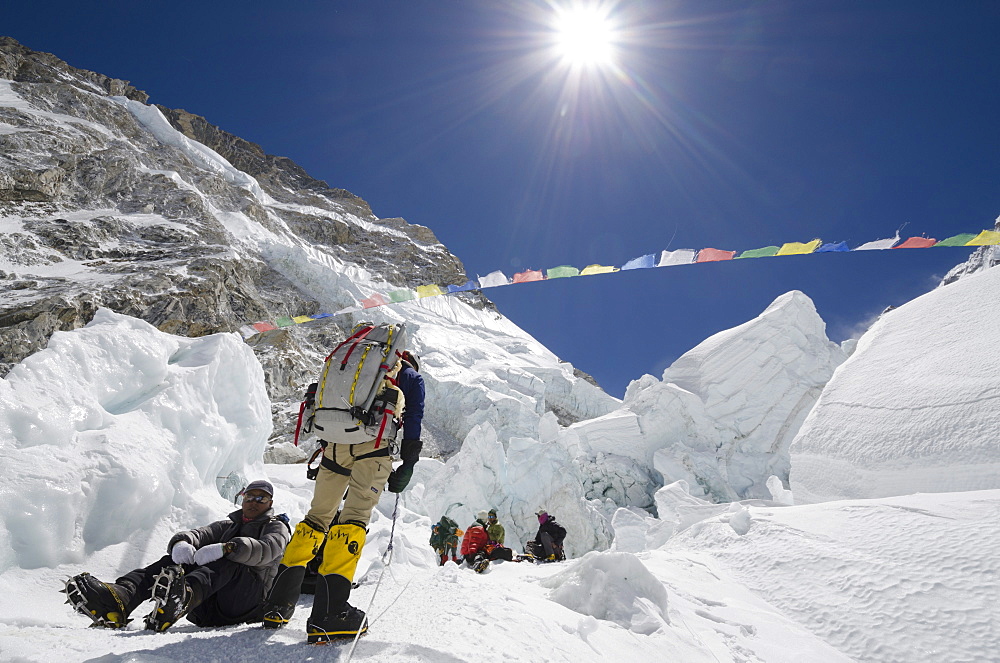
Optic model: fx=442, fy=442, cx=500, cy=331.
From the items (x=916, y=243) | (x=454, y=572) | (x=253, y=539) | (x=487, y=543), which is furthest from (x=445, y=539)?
(x=916, y=243)

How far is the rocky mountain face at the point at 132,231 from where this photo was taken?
812 inches

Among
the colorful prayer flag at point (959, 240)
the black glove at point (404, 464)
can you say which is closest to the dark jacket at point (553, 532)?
the black glove at point (404, 464)

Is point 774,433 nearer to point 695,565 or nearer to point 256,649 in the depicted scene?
point 695,565

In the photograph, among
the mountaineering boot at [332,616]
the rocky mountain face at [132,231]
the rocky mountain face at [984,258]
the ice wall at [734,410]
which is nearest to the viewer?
the mountaineering boot at [332,616]

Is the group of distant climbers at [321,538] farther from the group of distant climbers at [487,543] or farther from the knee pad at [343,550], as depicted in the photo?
the group of distant climbers at [487,543]

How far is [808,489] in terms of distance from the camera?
5.69 metres

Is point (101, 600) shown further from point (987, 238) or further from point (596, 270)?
point (987, 238)

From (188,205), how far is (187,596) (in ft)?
138

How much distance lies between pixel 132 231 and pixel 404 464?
36702 mm

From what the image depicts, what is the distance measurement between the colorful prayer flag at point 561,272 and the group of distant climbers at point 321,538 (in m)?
5.97

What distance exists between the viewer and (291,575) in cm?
191

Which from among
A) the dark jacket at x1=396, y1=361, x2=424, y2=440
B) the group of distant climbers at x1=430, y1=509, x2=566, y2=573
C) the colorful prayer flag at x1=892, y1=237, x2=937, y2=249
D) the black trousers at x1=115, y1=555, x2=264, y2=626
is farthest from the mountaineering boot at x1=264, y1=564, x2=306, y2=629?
the colorful prayer flag at x1=892, y1=237, x2=937, y2=249

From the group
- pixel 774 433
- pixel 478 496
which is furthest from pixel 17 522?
pixel 774 433

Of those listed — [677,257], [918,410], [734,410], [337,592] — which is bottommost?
[337,592]
